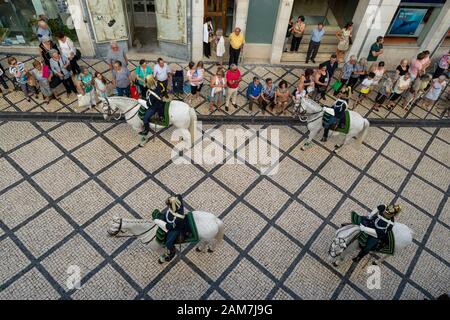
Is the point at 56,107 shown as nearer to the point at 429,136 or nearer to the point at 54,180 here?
the point at 54,180

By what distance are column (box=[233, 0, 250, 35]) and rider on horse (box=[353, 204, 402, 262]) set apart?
713cm

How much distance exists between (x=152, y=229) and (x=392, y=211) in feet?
13.9

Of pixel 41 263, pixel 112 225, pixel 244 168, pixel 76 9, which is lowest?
pixel 41 263

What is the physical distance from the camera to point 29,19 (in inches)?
444

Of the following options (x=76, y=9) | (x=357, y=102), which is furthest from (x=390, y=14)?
(x=76, y=9)

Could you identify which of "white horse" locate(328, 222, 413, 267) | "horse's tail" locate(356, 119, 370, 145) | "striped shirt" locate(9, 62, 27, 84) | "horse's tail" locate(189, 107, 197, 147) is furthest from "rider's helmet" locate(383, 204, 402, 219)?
"striped shirt" locate(9, 62, 27, 84)

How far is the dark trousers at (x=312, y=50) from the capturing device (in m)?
11.8

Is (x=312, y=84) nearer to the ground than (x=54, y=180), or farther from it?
farther from it

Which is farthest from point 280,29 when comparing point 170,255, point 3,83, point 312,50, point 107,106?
point 3,83

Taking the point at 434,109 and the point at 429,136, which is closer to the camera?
the point at 429,136

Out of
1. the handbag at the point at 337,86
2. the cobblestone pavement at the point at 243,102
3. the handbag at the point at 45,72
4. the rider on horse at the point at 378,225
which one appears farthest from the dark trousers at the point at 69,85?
the rider on horse at the point at 378,225

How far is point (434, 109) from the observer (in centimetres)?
1133

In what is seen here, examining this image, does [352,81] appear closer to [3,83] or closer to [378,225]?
[378,225]
